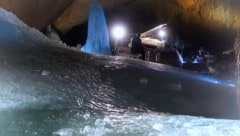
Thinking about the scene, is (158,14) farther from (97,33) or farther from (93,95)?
(93,95)

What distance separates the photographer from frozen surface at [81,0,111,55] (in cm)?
1527

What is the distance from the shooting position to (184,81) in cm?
803

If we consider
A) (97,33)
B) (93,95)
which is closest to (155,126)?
(93,95)

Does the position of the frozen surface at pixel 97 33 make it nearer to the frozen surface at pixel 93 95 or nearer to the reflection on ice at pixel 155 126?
the frozen surface at pixel 93 95

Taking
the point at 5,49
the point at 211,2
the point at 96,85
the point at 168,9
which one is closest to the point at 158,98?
the point at 96,85

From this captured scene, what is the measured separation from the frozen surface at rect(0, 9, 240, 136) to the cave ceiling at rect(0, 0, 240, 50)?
10.7ft

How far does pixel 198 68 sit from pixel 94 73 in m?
6.35

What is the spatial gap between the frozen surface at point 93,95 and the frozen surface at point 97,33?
19.4 feet

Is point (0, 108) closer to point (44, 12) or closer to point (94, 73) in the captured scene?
point (94, 73)

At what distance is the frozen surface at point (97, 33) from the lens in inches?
601

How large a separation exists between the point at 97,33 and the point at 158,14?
5764mm

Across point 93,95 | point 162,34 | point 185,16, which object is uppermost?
point 185,16

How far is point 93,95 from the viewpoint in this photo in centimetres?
638

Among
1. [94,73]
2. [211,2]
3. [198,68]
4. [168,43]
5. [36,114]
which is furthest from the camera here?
[168,43]
